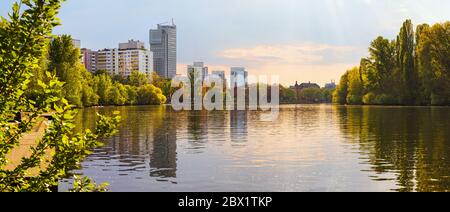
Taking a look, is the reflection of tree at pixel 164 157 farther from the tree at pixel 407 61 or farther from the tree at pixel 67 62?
the tree at pixel 407 61

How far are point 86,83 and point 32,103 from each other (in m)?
114

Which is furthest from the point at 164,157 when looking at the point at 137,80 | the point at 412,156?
the point at 137,80

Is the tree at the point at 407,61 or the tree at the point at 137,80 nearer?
the tree at the point at 407,61

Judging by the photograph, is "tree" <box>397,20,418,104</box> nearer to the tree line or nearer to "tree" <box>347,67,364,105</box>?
"tree" <box>347,67,364,105</box>

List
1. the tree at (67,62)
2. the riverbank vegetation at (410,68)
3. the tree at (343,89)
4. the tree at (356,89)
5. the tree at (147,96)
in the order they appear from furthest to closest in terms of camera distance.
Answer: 1. the tree at (147,96)
2. the tree at (343,89)
3. the tree at (356,89)
4. the riverbank vegetation at (410,68)
5. the tree at (67,62)

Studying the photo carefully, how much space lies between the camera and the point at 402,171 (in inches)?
795

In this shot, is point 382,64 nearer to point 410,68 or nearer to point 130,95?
point 410,68

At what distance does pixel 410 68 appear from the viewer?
368ft

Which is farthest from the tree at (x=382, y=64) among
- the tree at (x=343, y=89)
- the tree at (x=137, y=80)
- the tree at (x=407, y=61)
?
the tree at (x=137, y=80)

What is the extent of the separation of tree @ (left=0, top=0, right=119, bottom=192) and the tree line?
32.7m

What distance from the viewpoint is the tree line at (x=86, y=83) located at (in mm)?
98438

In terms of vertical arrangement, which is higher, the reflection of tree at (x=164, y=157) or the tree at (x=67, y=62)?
the tree at (x=67, y=62)

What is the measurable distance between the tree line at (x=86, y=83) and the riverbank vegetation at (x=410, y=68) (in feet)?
214
